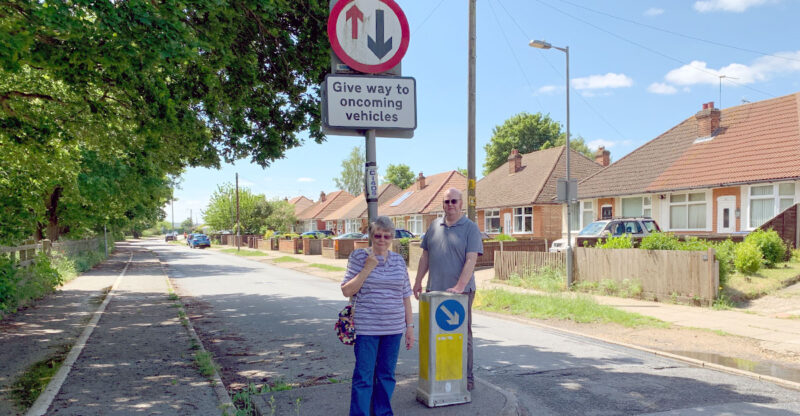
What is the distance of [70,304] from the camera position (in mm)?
11984

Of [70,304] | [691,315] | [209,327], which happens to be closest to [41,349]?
[209,327]

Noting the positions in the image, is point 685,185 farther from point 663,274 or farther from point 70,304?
point 70,304

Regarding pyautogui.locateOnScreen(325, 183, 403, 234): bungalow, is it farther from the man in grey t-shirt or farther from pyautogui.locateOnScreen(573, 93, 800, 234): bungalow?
the man in grey t-shirt

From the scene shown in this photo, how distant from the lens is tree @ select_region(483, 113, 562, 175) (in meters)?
53.0

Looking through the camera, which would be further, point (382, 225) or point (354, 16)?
point (354, 16)

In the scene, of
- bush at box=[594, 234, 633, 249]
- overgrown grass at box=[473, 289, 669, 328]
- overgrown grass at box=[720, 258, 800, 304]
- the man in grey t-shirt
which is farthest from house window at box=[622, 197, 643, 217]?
the man in grey t-shirt

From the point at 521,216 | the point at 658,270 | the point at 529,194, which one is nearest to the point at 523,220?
the point at 521,216

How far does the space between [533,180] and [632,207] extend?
787 centimetres

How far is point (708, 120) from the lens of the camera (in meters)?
23.6

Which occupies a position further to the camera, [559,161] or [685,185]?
[559,161]

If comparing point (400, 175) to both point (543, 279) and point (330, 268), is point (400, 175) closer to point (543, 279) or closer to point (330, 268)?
point (330, 268)

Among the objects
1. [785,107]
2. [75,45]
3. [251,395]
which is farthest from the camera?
[785,107]

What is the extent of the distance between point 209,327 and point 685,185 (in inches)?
764

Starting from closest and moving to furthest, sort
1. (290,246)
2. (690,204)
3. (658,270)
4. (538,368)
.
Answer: (538,368) < (658,270) < (690,204) < (290,246)
